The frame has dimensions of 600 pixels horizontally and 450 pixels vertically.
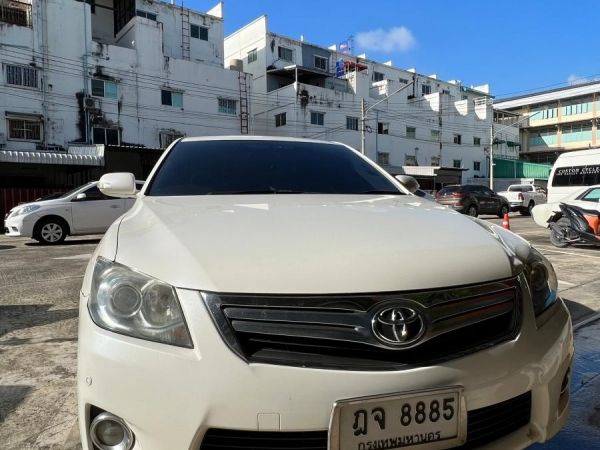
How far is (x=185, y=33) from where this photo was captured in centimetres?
2970

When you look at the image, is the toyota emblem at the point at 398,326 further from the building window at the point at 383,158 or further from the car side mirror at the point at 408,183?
the building window at the point at 383,158

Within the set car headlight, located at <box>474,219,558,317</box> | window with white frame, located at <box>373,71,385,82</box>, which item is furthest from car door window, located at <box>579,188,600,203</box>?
window with white frame, located at <box>373,71,385,82</box>

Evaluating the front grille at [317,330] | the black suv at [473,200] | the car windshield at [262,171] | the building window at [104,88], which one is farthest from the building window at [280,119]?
the front grille at [317,330]

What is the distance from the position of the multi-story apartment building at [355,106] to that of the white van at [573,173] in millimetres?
16188

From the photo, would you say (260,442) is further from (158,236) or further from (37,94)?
(37,94)

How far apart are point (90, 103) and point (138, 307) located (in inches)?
965

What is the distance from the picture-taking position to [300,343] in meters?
1.40

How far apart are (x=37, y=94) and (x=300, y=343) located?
80.0ft

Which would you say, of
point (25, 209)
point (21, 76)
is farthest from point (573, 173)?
point (21, 76)

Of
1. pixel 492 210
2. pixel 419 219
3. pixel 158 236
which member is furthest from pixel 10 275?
pixel 492 210

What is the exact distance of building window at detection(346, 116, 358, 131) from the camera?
3507cm

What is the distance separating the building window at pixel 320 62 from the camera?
39062 mm

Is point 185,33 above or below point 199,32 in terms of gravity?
below

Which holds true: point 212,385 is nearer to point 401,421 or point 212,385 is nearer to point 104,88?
point 401,421
